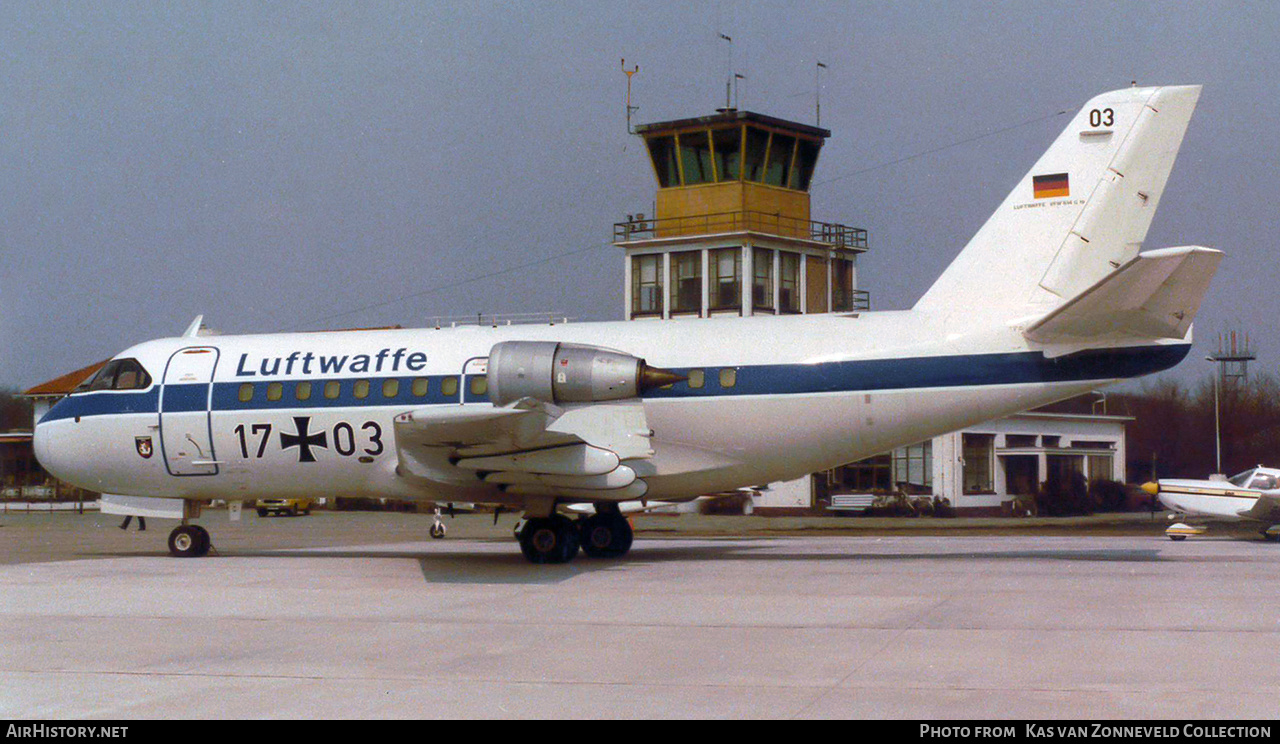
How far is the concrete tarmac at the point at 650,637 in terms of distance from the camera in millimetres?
9203

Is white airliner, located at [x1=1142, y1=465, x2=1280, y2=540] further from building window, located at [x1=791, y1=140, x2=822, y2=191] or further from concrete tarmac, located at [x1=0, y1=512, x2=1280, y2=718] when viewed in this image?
building window, located at [x1=791, y1=140, x2=822, y2=191]

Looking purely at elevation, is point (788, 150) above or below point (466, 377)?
above

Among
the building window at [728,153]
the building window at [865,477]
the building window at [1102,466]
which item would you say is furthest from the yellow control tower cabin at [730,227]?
the building window at [1102,466]

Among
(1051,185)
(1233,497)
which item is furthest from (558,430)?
(1233,497)

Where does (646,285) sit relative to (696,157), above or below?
below

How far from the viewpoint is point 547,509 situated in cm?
2089

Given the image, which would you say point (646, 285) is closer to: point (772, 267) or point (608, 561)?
point (772, 267)

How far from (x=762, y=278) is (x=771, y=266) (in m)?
0.79

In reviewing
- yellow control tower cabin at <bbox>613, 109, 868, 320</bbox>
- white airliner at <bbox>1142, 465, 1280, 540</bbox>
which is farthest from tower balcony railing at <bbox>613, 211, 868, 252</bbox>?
white airliner at <bbox>1142, 465, 1280, 540</bbox>

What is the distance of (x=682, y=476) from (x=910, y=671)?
10.8 m

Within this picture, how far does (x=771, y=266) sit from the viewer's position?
54.7 m

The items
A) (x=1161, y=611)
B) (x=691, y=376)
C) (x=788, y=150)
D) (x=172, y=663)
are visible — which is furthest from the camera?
(x=788, y=150)

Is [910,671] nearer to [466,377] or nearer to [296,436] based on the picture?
[466,377]

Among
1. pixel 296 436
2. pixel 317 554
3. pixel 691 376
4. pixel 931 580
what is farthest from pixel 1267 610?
pixel 317 554
